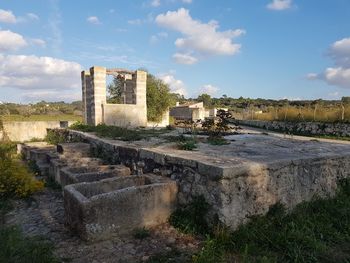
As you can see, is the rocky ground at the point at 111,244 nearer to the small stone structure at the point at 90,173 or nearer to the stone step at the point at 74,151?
the small stone structure at the point at 90,173

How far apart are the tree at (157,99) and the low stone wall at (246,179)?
1627cm

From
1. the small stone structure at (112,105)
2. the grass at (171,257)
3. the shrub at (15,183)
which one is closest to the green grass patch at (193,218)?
the grass at (171,257)

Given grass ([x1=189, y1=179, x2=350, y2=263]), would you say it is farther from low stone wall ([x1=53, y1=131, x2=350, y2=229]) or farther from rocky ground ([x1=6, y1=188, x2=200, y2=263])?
rocky ground ([x1=6, y1=188, x2=200, y2=263])

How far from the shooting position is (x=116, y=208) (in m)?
3.78

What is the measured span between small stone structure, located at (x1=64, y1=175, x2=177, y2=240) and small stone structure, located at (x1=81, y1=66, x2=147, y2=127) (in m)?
8.60

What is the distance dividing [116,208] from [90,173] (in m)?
1.57

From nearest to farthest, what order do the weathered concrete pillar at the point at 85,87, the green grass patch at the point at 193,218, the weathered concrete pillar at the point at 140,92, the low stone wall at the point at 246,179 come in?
the low stone wall at the point at 246,179
the green grass patch at the point at 193,218
the weathered concrete pillar at the point at 85,87
the weathered concrete pillar at the point at 140,92

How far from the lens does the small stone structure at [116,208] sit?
366cm

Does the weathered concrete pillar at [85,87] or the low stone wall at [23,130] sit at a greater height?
the weathered concrete pillar at [85,87]

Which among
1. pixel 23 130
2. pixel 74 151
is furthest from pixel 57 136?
pixel 23 130

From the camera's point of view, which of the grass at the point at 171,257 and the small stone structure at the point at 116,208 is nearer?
the grass at the point at 171,257

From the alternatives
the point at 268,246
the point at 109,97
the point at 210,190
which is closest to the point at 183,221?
the point at 210,190

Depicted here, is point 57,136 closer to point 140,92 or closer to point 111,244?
point 140,92

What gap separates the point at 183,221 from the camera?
4.08m
